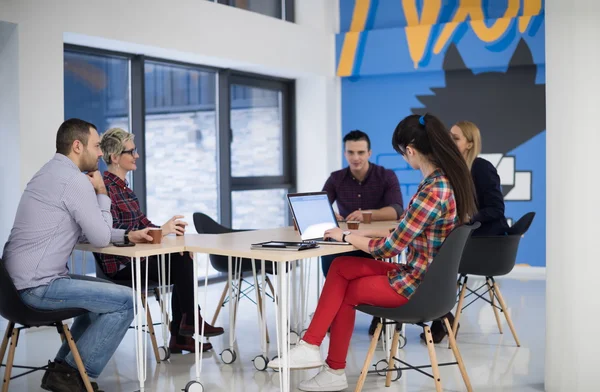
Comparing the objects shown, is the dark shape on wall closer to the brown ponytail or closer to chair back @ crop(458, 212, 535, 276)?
chair back @ crop(458, 212, 535, 276)

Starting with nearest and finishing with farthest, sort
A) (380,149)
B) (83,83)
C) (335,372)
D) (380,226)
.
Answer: (335,372) → (380,226) → (83,83) → (380,149)

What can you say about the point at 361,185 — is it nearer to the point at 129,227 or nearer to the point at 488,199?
the point at 488,199

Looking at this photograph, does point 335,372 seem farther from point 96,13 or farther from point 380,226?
point 96,13

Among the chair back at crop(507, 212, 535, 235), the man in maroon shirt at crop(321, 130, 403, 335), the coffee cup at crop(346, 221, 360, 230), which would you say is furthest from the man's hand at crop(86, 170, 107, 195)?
the chair back at crop(507, 212, 535, 235)

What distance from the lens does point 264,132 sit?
8.07 meters

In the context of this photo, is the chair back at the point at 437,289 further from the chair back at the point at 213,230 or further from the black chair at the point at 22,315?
the chair back at the point at 213,230

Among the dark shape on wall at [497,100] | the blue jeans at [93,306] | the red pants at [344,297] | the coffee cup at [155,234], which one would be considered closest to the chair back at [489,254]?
the red pants at [344,297]

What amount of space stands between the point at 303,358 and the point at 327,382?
272 millimetres

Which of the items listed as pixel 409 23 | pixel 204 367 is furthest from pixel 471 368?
pixel 409 23

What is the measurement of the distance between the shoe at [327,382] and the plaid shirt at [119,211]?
1.28 m

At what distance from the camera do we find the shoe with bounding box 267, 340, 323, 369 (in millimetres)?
3270

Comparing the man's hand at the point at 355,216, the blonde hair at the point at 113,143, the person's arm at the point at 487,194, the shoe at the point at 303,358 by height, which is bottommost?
the shoe at the point at 303,358

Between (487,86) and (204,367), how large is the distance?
482 cm

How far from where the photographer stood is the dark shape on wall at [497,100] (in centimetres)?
735
